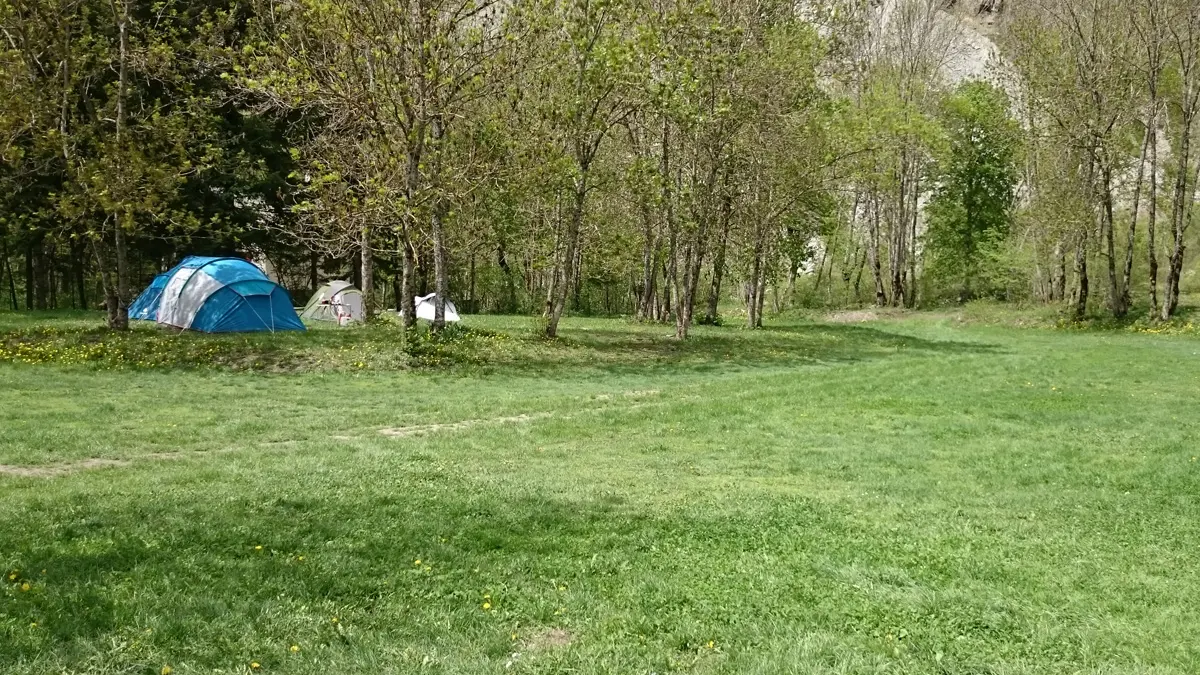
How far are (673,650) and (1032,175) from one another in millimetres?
42428

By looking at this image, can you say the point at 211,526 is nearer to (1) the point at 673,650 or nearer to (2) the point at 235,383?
(1) the point at 673,650

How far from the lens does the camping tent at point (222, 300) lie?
69.5ft

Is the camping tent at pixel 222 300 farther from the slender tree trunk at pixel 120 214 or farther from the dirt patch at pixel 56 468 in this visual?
the dirt patch at pixel 56 468

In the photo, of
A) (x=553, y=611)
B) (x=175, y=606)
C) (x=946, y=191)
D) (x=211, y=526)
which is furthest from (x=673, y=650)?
(x=946, y=191)

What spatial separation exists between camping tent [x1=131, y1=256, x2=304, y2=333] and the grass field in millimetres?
6034

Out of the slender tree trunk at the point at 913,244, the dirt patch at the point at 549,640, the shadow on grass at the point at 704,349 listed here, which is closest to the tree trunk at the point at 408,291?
the shadow on grass at the point at 704,349

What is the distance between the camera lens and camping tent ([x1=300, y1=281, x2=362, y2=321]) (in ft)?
93.2

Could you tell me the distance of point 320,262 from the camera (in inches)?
1565

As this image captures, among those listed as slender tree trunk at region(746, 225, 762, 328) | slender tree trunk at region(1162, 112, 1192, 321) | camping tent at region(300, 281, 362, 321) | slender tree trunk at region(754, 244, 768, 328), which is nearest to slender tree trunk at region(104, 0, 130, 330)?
camping tent at region(300, 281, 362, 321)

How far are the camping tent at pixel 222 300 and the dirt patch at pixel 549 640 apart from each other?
1882 centimetres

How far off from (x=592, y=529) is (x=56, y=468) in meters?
5.89

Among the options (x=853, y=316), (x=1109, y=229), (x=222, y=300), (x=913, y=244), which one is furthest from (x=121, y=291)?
(x=913, y=244)

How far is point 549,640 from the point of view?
187 inches

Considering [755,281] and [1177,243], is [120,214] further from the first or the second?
[1177,243]
